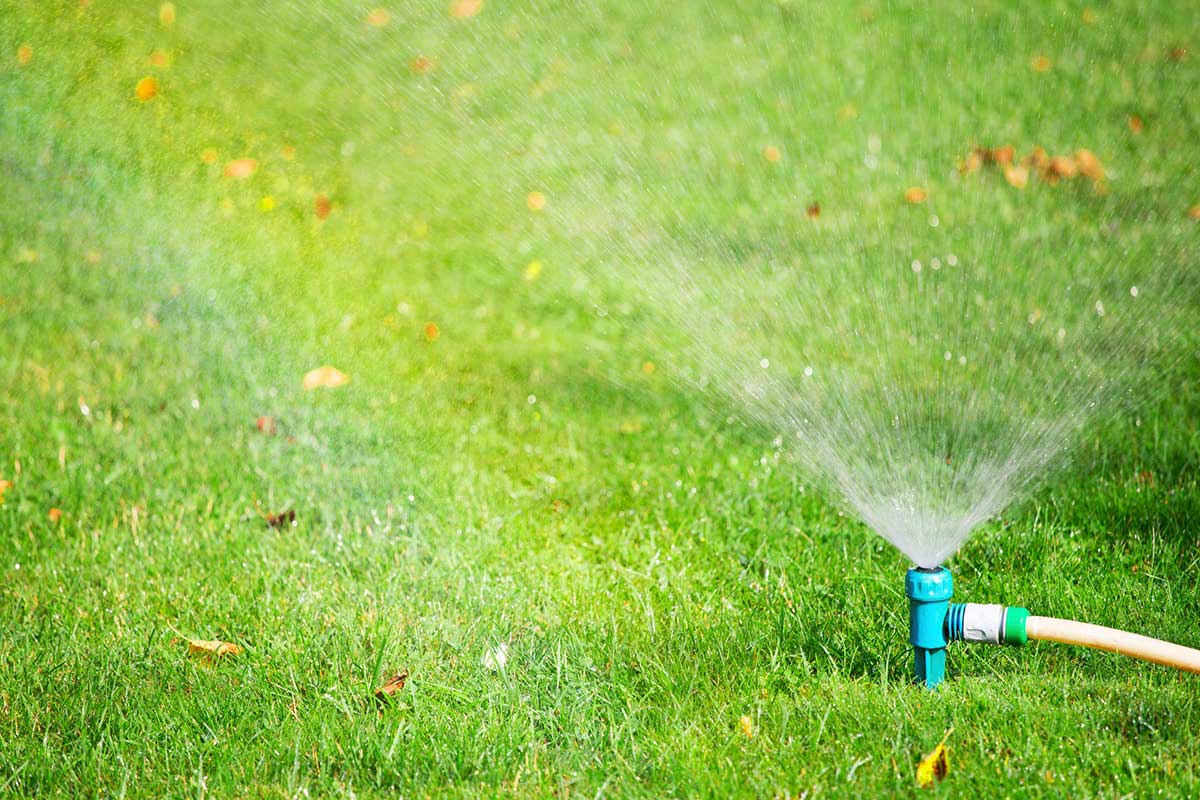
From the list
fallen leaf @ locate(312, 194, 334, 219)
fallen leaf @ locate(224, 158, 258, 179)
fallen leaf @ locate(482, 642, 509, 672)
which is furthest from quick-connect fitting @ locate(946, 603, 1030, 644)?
fallen leaf @ locate(224, 158, 258, 179)

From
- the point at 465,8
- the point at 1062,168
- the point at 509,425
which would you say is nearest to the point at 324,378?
the point at 509,425

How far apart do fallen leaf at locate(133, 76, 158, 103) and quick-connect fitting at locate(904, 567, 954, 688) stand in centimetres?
541

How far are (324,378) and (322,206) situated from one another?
1.59m

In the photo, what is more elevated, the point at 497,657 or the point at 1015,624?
the point at 1015,624

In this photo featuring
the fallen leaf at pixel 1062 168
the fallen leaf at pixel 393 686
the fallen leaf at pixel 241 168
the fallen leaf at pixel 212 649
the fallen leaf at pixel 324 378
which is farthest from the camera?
the fallen leaf at pixel 241 168

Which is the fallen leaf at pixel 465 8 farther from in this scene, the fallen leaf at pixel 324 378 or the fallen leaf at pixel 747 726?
the fallen leaf at pixel 747 726

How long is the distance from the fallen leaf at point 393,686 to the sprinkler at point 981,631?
3.69ft

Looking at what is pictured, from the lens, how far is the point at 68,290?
499 cm

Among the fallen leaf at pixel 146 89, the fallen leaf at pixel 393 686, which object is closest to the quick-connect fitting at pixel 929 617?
the fallen leaf at pixel 393 686

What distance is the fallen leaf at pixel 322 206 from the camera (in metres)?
5.70

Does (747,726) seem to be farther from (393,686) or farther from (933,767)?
(393,686)

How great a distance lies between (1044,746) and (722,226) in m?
3.50

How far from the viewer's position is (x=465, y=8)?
7.36 metres

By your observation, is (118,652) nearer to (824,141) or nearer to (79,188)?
(79,188)
